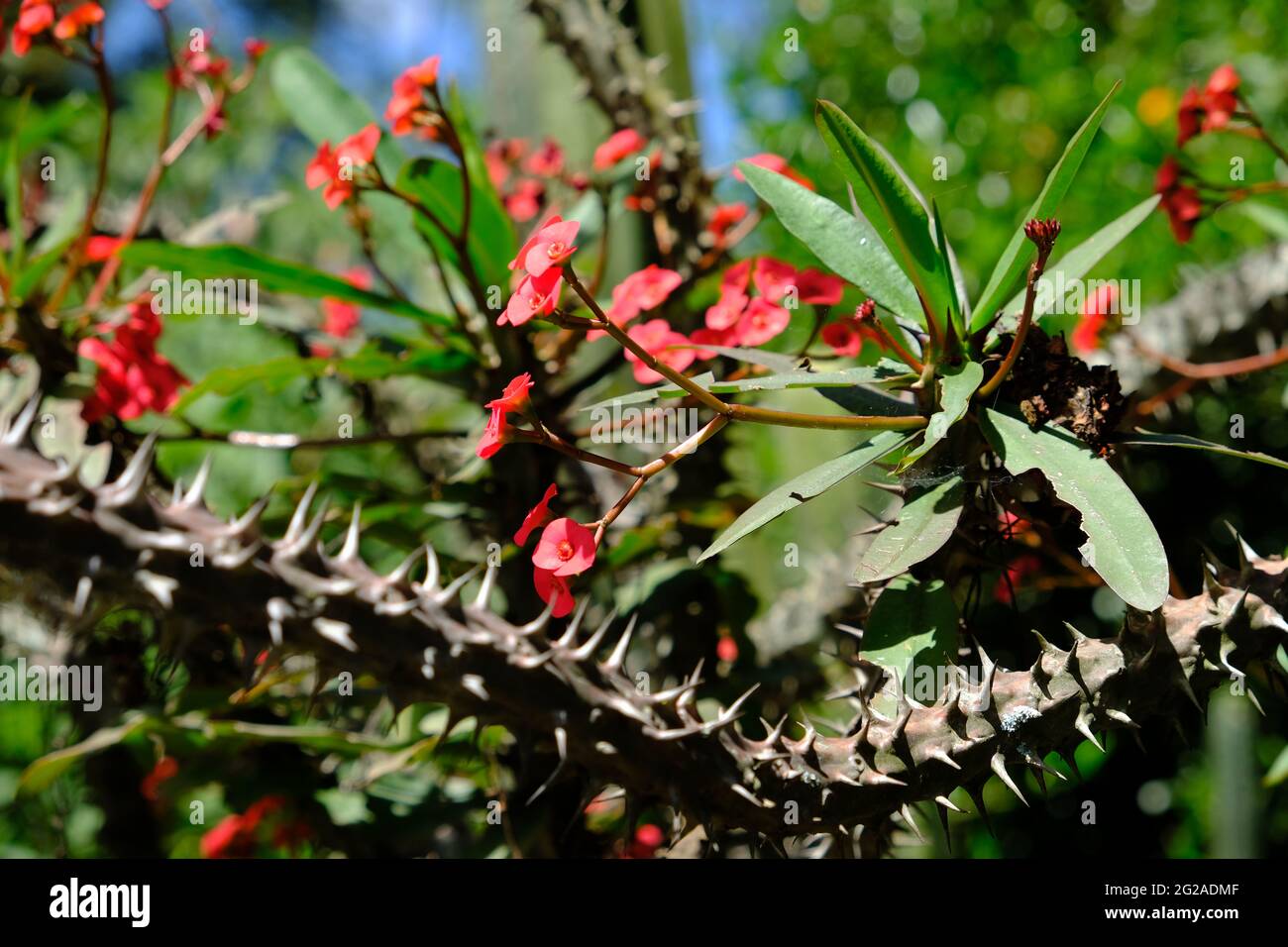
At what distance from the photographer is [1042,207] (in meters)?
0.93


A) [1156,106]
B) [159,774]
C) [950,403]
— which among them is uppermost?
[1156,106]

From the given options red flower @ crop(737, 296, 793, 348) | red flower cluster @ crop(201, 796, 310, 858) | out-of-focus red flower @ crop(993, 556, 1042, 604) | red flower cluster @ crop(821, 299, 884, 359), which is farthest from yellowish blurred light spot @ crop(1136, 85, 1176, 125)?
red flower cluster @ crop(201, 796, 310, 858)

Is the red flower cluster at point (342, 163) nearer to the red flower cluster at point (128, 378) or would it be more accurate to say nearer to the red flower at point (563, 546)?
the red flower cluster at point (128, 378)

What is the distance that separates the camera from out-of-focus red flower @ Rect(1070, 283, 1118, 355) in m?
1.44

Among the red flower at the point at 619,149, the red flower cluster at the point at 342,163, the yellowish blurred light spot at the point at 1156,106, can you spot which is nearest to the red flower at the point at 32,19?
the red flower cluster at the point at 342,163

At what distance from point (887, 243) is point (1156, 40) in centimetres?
228

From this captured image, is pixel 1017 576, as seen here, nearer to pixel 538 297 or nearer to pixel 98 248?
pixel 538 297

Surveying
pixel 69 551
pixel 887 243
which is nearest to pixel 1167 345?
pixel 887 243

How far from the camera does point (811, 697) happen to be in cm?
163

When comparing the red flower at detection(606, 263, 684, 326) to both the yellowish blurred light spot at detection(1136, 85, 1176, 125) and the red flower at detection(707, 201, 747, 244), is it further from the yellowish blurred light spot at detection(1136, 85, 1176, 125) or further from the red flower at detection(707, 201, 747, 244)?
the yellowish blurred light spot at detection(1136, 85, 1176, 125)

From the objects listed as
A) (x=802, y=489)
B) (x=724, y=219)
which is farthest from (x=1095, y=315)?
(x=802, y=489)
